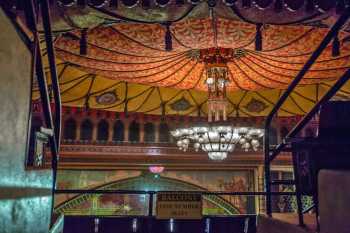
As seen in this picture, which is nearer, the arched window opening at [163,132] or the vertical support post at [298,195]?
the vertical support post at [298,195]

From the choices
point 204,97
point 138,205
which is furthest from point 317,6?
point 138,205

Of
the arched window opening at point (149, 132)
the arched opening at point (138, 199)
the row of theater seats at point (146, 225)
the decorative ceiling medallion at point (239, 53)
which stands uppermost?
the decorative ceiling medallion at point (239, 53)

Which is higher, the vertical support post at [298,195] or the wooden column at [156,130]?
the wooden column at [156,130]

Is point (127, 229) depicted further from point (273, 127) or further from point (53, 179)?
A: point (273, 127)

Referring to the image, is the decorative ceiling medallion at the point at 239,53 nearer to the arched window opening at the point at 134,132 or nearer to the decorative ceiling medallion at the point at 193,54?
the decorative ceiling medallion at the point at 193,54

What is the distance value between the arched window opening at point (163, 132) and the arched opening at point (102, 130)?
1.53 metres

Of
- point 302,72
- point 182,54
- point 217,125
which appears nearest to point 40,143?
point 302,72

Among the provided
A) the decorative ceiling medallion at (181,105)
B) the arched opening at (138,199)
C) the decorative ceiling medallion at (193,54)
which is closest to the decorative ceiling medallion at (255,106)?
the decorative ceiling medallion at (181,105)

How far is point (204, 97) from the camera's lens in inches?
388

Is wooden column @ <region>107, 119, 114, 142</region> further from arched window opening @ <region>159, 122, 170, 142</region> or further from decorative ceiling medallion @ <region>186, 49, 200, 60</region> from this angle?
decorative ceiling medallion @ <region>186, 49, 200, 60</region>

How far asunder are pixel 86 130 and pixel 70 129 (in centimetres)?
44

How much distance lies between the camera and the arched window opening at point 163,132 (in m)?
10.7

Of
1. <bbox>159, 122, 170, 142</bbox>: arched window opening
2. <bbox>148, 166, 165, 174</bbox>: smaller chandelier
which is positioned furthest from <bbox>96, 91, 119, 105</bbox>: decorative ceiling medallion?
<bbox>148, 166, 165, 174</bbox>: smaller chandelier

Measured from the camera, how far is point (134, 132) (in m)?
10.6
